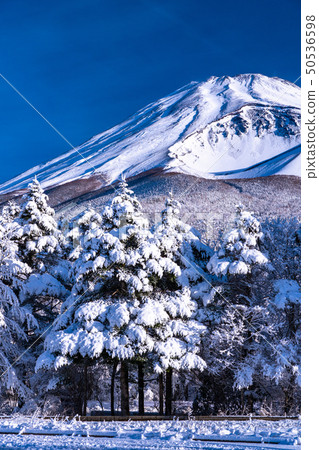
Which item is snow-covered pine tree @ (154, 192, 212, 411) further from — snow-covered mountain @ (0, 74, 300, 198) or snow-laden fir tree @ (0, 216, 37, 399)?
snow-covered mountain @ (0, 74, 300, 198)

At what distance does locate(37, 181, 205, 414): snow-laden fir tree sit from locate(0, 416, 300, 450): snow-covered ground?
8310mm

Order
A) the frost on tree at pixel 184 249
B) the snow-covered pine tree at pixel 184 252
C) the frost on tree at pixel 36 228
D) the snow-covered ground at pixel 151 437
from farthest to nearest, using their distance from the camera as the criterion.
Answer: the frost on tree at pixel 36 228 < the frost on tree at pixel 184 249 < the snow-covered pine tree at pixel 184 252 < the snow-covered ground at pixel 151 437

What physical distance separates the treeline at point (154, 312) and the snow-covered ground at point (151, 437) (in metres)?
8.35

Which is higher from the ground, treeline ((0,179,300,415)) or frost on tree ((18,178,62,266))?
frost on tree ((18,178,62,266))

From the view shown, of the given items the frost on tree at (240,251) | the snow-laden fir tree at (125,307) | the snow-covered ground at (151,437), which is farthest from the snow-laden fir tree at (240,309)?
the snow-covered ground at (151,437)

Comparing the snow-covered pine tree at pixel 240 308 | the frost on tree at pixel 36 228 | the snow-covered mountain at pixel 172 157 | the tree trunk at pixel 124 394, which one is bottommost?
the tree trunk at pixel 124 394

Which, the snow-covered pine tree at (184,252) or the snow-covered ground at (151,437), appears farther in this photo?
the snow-covered pine tree at (184,252)

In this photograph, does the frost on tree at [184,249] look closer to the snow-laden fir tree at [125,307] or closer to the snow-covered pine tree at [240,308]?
the snow-laden fir tree at [125,307]

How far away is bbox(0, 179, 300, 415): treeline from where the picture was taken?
62.7ft

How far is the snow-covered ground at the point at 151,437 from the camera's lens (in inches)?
293

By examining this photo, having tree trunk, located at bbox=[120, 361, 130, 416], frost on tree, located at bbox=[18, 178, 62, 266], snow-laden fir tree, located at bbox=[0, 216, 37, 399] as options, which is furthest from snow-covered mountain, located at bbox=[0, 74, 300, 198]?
tree trunk, located at bbox=[120, 361, 130, 416]

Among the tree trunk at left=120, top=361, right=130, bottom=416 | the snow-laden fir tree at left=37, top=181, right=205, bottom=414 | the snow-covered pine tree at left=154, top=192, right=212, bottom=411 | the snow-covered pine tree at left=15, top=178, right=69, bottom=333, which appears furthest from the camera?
the snow-covered pine tree at left=15, top=178, right=69, bottom=333

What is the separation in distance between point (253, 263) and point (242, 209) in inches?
114

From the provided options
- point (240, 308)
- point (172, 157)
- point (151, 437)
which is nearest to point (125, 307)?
point (240, 308)
